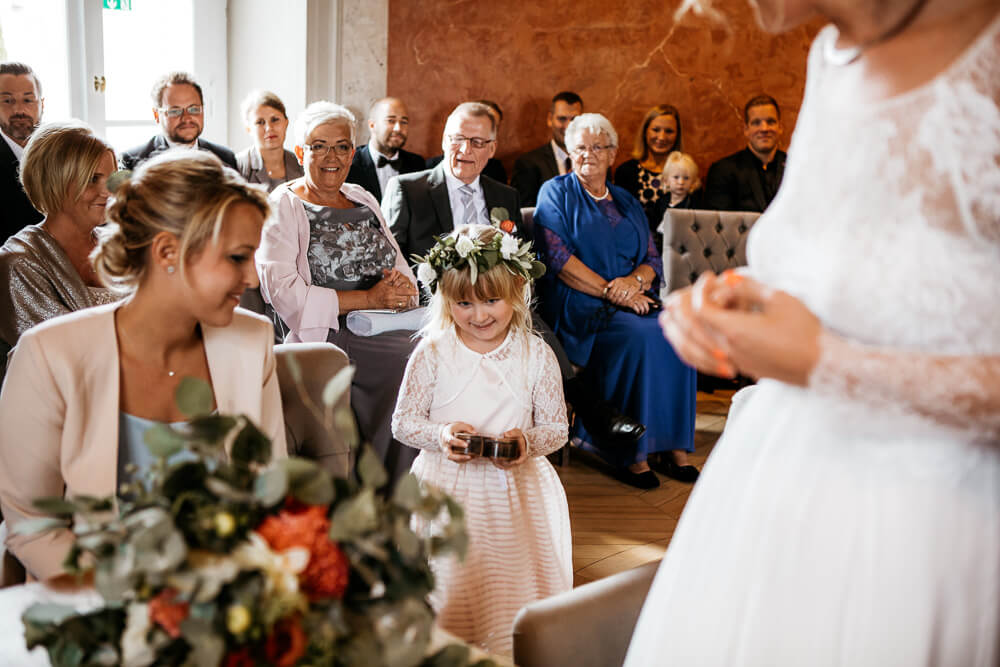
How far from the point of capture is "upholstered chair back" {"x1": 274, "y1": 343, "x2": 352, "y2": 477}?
1987mm

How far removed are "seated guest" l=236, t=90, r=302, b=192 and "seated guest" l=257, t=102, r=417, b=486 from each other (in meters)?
1.05

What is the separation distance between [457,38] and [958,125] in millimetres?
5593

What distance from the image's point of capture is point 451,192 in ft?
14.0

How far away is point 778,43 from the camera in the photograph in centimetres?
671

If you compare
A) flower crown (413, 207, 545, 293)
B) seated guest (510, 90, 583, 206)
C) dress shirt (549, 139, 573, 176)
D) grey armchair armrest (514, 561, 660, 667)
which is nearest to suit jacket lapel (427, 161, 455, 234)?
seated guest (510, 90, 583, 206)

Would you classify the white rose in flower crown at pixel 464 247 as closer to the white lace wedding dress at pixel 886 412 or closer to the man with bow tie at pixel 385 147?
the white lace wedding dress at pixel 886 412

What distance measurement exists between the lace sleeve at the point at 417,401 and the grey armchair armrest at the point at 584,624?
3.64 ft

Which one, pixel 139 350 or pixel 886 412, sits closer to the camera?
pixel 886 412

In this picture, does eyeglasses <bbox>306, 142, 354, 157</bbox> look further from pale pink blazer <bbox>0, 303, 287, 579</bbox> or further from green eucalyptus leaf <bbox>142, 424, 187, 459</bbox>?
green eucalyptus leaf <bbox>142, 424, 187, 459</bbox>

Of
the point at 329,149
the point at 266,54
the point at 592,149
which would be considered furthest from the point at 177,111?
the point at 592,149

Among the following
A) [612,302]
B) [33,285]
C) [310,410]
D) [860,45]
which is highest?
[860,45]

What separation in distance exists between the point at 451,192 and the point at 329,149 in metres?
0.74

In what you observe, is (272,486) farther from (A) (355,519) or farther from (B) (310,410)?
(B) (310,410)

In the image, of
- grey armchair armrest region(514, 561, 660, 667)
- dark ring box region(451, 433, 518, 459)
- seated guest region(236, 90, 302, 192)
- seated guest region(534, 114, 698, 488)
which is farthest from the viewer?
seated guest region(236, 90, 302, 192)
